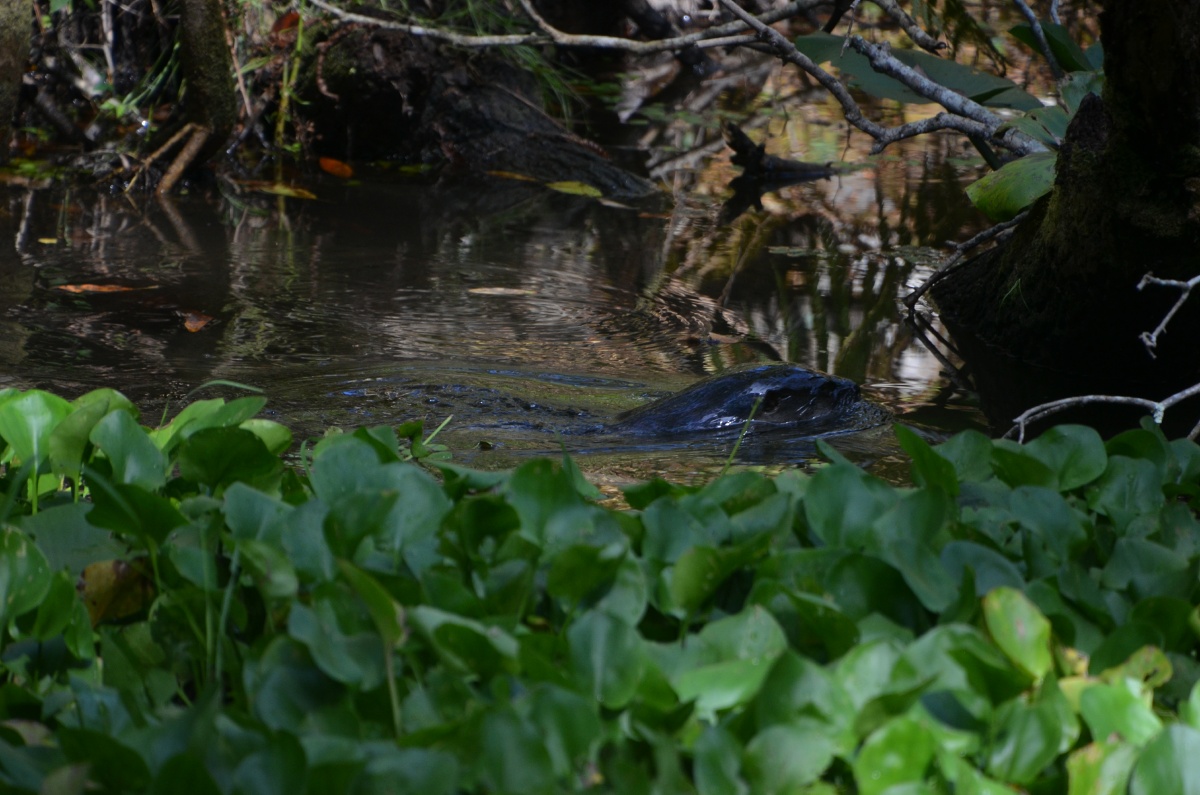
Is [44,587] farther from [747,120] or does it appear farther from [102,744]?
[747,120]

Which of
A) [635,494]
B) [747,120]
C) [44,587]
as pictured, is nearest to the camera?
[44,587]

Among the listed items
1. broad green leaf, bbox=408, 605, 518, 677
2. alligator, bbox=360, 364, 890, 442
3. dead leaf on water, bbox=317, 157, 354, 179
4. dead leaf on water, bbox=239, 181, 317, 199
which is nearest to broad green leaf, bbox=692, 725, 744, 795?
broad green leaf, bbox=408, 605, 518, 677

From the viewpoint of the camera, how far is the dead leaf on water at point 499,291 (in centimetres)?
557

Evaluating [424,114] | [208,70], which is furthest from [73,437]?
[424,114]

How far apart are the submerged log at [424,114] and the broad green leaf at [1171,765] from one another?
7148 millimetres

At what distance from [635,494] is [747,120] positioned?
8953 mm

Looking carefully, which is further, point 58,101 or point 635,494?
point 58,101

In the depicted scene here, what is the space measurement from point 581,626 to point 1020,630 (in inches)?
18.7

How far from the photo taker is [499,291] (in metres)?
5.61

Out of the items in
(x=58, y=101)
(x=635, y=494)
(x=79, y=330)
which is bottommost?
(x=79, y=330)

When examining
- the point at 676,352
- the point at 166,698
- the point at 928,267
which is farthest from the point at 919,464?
the point at 928,267

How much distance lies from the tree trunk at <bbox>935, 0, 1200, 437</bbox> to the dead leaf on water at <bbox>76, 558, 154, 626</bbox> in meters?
3.03

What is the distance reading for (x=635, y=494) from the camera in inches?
69.4

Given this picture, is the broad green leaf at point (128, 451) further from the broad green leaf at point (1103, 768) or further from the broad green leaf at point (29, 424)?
the broad green leaf at point (1103, 768)
